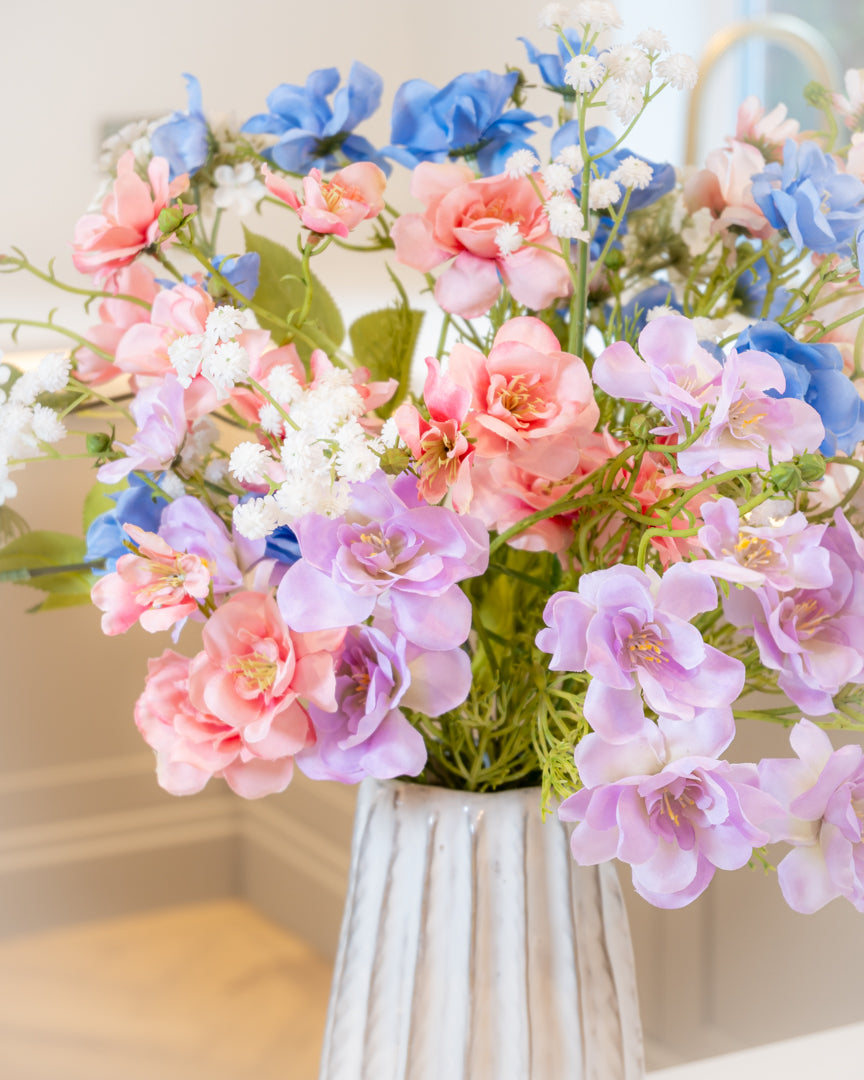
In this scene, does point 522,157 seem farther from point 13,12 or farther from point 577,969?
point 13,12

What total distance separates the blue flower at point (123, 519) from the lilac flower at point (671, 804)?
7.6 inches

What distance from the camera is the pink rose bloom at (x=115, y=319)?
448 millimetres

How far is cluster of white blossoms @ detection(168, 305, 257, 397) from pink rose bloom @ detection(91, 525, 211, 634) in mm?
58

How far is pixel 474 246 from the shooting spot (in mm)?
402

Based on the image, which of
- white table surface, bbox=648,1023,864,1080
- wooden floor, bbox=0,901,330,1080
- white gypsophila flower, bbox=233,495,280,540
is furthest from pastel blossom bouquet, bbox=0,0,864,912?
wooden floor, bbox=0,901,330,1080

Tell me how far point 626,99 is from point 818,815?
0.25m

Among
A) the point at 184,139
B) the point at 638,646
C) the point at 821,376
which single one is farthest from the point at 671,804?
the point at 184,139

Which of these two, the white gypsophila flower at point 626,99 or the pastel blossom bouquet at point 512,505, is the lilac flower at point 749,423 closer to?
the pastel blossom bouquet at point 512,505

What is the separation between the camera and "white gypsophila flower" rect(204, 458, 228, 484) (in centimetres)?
42

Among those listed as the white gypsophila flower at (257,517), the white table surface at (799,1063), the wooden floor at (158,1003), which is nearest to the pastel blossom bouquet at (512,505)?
the white gypsophila flower at (257,517)

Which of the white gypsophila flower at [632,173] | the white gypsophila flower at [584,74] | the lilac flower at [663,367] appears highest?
the white gypsophila flower at [584,74]

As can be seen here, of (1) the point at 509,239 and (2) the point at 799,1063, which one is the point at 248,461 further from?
(2) the point at 799,1063

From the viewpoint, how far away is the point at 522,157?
1.29 feet

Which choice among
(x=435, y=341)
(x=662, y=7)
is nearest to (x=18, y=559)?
(x=435, y=341)
